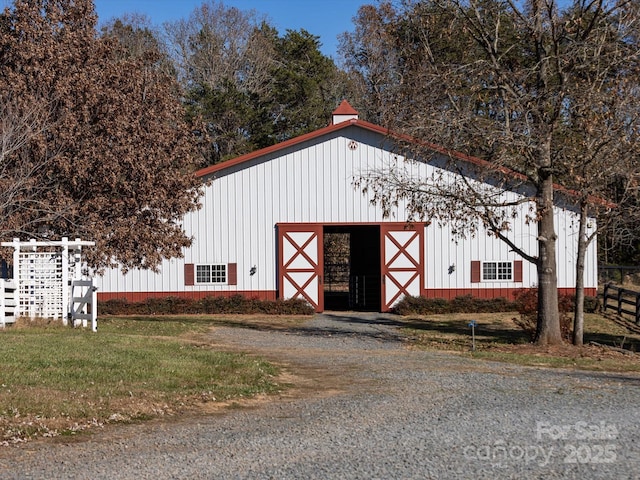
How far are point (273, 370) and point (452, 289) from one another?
1649cm

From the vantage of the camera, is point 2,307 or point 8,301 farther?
point 8,301

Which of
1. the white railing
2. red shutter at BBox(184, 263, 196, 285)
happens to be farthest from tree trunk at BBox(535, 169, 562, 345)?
red shutter at BBox(184, 263, 196, 285)

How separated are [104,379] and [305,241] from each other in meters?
17.7

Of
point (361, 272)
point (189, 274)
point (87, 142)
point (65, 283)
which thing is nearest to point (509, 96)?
point (87, 142)

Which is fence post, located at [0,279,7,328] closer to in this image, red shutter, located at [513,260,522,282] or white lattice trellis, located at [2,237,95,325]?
white lattice trellis, located at [2,237,95,325]

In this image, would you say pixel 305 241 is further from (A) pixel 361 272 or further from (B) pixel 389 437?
(B) pixel 389 437

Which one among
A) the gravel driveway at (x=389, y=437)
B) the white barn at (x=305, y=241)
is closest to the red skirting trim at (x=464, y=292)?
the white barn at (x=305, y=241)

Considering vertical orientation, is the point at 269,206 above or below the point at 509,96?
below

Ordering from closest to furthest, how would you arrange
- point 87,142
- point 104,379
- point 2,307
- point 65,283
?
point 104,379, point 2,307, point 65,283, point 87,142

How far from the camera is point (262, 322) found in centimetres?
2603

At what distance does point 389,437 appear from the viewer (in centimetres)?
859

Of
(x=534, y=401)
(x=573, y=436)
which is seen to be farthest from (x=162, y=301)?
(x=573, y=436)

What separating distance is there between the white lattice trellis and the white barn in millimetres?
8295

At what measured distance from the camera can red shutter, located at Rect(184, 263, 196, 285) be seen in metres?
29.4
